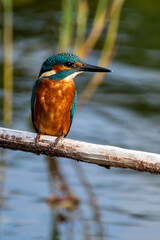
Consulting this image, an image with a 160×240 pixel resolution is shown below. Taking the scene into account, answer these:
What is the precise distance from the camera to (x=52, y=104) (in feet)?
14.3

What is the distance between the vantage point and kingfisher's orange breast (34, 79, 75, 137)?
434 centimetres

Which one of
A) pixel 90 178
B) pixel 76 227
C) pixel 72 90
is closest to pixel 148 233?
pixel 76 227

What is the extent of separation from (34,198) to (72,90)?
182 centimetres

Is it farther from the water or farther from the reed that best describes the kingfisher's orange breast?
the reed

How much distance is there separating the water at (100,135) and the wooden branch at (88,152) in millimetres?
1694

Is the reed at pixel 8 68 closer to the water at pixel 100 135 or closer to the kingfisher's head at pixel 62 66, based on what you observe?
the water at pixel 100 135

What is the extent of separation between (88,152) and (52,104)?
77 cm

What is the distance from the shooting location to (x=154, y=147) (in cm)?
693

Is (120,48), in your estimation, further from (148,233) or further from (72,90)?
(72,90)

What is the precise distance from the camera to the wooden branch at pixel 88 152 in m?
3.57

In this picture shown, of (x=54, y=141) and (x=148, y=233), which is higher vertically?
(x=54, y=141)

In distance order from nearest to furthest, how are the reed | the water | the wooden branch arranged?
1. the wooden branch
2. the water
3. the reed

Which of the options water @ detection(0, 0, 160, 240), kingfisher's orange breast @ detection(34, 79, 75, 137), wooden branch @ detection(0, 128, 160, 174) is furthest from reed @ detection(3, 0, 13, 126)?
wooden branch @ detection(0, 128, 160, 174)

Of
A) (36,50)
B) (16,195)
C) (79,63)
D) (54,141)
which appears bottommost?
(16,195)
